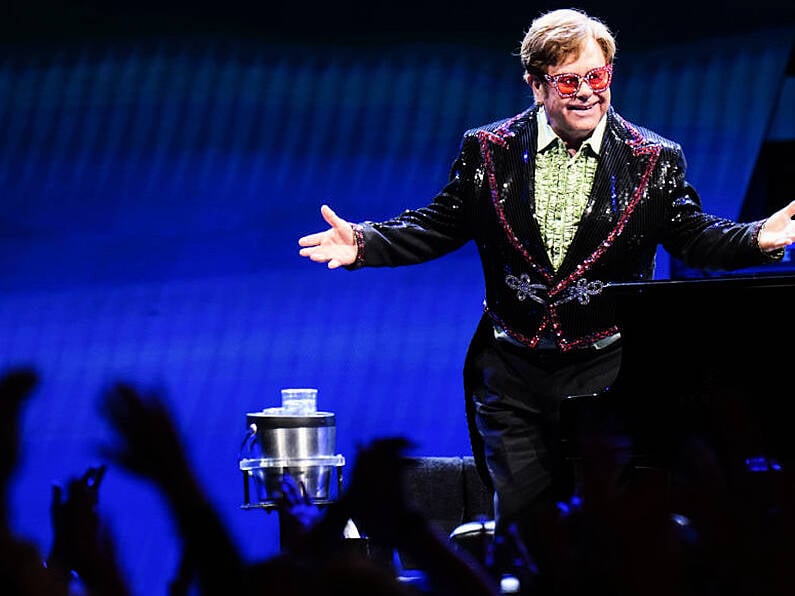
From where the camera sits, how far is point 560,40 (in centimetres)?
296

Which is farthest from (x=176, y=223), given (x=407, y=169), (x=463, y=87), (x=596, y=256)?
(x=596, y=256)

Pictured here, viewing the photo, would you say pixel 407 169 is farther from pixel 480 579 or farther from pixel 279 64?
pixel 480 579

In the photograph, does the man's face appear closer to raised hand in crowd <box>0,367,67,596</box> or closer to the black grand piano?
the black grand piano

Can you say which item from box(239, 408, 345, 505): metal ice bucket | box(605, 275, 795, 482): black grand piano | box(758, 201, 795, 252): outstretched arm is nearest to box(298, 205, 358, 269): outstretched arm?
box(605, 275, 795, 482): black grand piano

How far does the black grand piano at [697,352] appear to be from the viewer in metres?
2.37

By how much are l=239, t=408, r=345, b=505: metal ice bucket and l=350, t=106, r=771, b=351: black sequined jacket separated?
55.5 inches

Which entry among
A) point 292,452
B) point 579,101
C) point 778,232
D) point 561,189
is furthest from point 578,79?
point 292,452

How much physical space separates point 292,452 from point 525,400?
1.49 metres

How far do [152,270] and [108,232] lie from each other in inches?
10.2

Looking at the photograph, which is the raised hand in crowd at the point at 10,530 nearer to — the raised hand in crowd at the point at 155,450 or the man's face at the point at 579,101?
the raised hand in crowd at the point at 155,450

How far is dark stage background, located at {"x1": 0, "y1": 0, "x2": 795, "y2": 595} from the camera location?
533 centimetres

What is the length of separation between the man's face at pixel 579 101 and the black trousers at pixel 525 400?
1.77 ft

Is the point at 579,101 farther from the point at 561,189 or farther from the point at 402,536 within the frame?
the point at 402,536

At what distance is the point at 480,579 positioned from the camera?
0.92 feet
